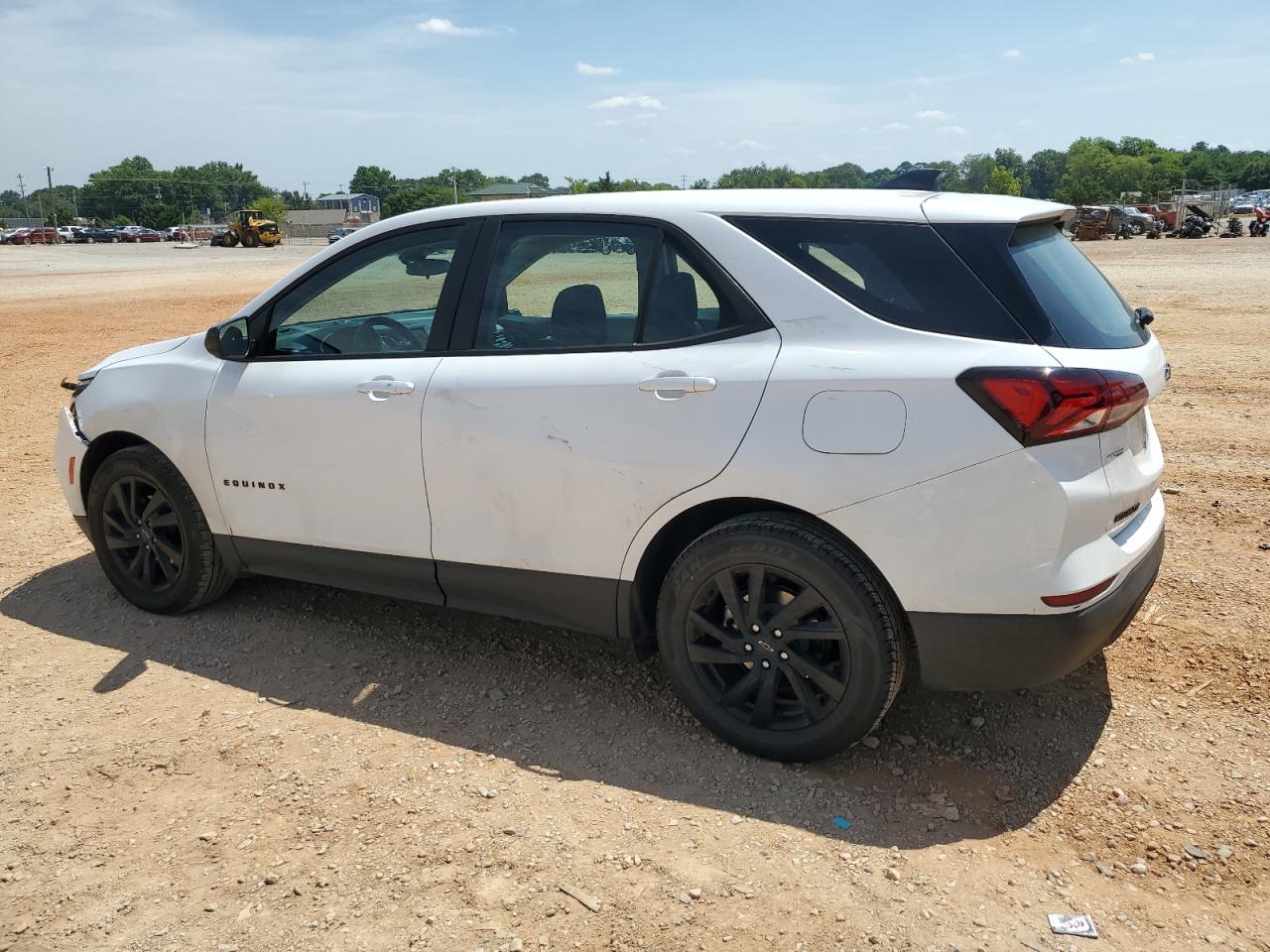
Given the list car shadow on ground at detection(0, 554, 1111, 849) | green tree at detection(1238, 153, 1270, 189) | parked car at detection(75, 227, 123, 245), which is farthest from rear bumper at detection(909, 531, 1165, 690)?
green tree at detection(1238, 153, 1270, 189)

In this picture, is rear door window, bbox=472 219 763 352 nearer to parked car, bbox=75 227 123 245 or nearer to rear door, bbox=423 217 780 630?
rear door, bbox=423 217 780 630

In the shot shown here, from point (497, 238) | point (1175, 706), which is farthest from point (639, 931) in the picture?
point (497, 238)

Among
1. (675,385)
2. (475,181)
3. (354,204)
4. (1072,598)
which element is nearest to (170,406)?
(675,385)

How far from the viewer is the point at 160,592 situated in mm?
4688

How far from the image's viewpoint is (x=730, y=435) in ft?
10.5

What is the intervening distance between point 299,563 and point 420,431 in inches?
39.0

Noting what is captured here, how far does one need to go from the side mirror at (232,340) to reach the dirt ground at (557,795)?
1.27 meters

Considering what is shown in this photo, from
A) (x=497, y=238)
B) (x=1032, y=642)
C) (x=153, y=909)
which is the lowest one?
(x=153, y=909)

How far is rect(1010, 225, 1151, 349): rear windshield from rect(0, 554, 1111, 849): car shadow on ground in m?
1.43

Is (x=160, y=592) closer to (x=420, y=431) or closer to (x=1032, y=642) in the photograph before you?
(x=420, y=431)

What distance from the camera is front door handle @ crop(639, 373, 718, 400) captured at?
10.7 ft

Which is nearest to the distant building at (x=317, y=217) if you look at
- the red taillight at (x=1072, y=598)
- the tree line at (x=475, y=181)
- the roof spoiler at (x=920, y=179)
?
the tree line at (x=475, y=181)

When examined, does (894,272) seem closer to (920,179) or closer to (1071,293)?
(1071,293)

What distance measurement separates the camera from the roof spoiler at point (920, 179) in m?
3.69
